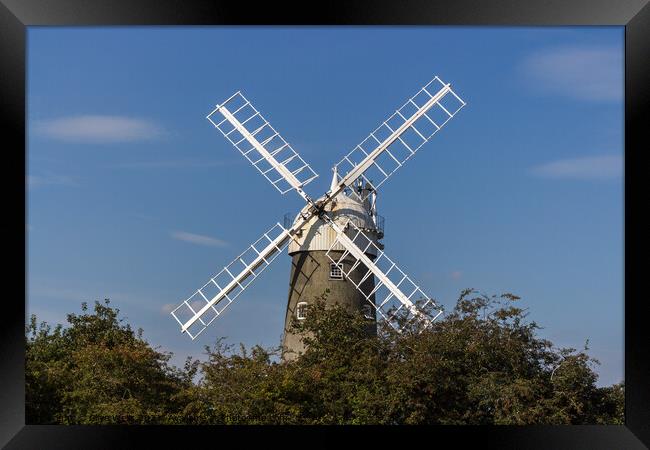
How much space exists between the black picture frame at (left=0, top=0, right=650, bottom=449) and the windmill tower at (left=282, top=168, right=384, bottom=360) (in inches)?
571

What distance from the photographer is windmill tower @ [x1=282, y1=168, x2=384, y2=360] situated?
18.6 metres

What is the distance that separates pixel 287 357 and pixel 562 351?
5763 millimetres

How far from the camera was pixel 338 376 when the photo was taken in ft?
46.8

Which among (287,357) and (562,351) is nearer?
(562,351)

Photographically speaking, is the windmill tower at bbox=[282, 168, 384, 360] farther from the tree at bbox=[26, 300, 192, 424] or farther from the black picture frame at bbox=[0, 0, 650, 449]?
the black picture frame at bbox=[0, 0, 650, 449]

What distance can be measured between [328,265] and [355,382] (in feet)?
17.2

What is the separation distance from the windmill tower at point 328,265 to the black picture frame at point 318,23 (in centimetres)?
1450

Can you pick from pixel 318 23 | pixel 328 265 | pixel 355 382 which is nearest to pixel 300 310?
pixel 328 265

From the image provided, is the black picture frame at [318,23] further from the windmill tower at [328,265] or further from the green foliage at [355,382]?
the windmill tower at [328,265]

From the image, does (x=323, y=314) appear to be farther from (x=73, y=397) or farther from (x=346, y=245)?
(x=73, y=397)
